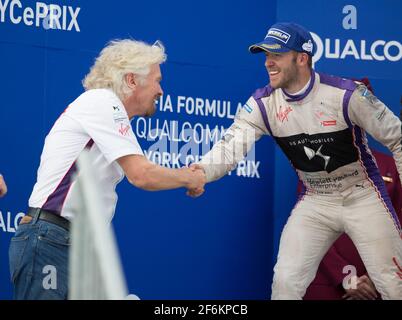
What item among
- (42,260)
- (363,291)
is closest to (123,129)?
(42,260)

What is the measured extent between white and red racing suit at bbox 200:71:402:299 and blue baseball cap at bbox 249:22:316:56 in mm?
183

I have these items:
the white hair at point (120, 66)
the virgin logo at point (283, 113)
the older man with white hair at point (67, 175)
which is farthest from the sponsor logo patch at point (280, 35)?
the older man with white hair at point (67, 175)

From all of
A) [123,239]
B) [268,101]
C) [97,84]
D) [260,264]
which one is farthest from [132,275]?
[97,84]

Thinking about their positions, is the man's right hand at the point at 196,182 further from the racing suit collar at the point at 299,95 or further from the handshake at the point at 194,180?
the racing suit collar at the point at 299,95

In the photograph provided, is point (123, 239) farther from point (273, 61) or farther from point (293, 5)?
point (293, 5)

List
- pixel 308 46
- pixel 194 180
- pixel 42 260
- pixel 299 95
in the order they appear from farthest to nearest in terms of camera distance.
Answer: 1. pixel 308 46
2. pixel 299 95
3. pixel 194 180
4. pixel 42 260

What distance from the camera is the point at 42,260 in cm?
462

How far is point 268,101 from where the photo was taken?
6078mm

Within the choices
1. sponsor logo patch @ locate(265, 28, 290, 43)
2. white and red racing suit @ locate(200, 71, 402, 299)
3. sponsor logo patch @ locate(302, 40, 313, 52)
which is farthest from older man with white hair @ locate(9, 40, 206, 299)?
sponsor logo patch @ locate(302, 40, 313, 52)

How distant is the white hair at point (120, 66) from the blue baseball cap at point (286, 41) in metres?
0.93

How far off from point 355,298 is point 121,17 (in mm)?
2192

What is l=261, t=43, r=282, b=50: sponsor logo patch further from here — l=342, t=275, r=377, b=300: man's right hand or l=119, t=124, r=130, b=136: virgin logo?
l=342, t=275, r=377, b=300: man's right hand

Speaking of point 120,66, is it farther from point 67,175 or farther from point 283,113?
point 283,113

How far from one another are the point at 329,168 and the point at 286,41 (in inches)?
29.2
